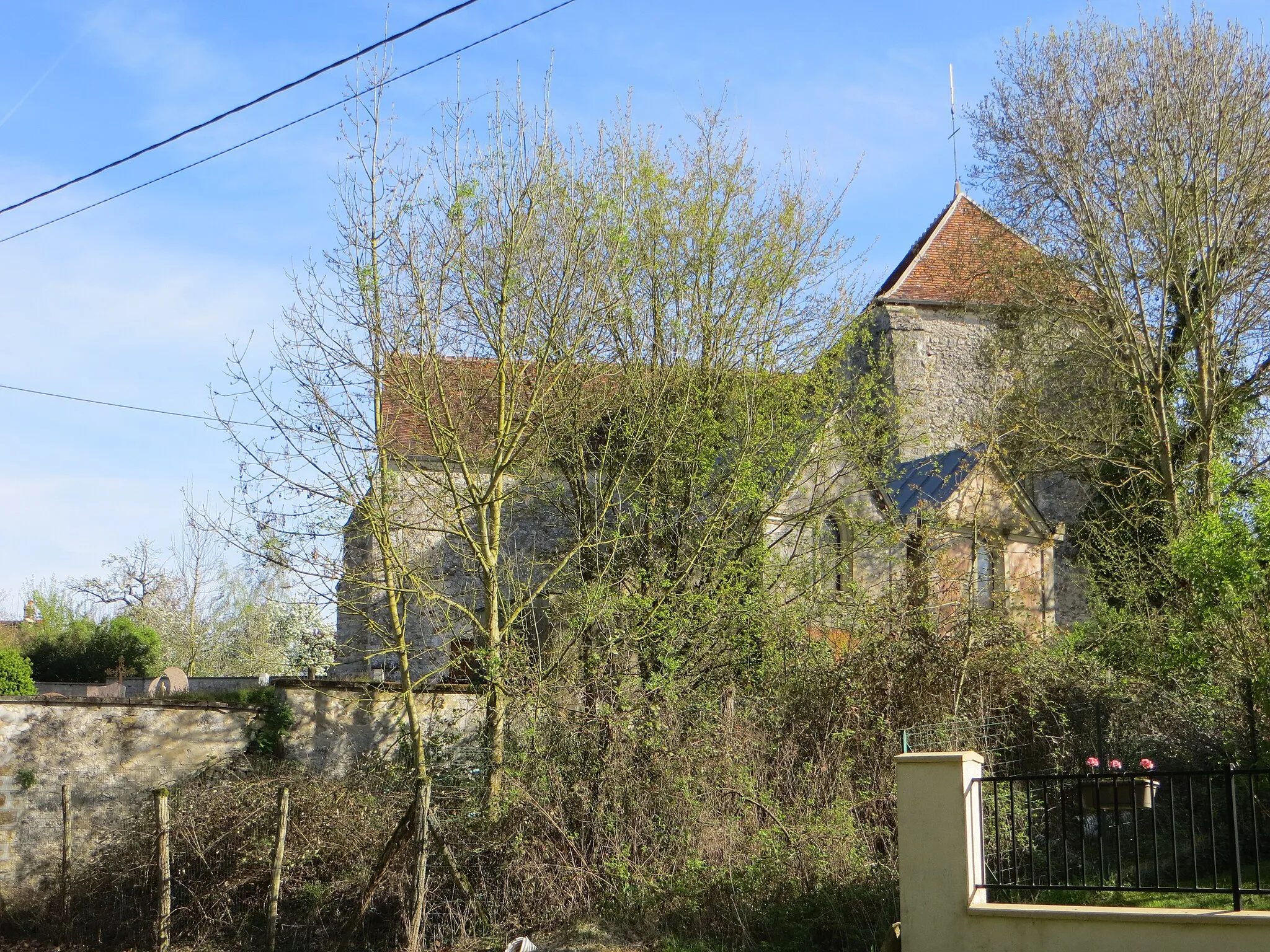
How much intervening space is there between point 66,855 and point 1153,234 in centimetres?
1874

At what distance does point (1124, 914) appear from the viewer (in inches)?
281

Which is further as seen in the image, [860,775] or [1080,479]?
[1080,479]

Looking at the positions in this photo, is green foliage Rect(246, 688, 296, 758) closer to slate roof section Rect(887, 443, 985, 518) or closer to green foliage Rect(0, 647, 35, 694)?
green foliage Rect(0, 647, 35, 694)

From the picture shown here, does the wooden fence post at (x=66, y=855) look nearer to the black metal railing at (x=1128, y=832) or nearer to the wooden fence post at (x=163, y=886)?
the wooden fence post at (x=163, y=886)

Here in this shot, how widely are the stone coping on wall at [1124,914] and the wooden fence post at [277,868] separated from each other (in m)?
5.66

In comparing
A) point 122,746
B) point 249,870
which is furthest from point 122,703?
point 249,870

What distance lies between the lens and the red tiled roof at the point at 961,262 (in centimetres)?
2303

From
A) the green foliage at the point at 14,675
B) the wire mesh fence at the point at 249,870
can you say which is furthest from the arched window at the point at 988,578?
the green foliage at the point at 14,675

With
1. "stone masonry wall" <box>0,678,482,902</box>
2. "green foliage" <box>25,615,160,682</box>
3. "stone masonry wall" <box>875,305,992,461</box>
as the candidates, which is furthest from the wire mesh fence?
"stone masonry wall" <box>875,305,992,461</box>

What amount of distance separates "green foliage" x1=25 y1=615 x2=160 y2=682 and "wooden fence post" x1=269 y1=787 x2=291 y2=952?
2070cm

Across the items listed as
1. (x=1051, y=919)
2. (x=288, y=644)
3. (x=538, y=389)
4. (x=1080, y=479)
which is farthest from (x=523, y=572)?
(x=288, y=644)

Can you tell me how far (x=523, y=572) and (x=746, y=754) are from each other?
5655 millimetres

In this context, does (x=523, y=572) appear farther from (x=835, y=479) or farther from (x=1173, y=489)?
(x=1173, y=489)

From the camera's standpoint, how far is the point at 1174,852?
7.19m
